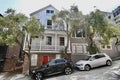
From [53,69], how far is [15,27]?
738 centimetres

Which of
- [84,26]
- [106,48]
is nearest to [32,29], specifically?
[84,26]

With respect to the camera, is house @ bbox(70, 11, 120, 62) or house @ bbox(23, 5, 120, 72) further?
house @ bbox(70, 11, 120, 62)

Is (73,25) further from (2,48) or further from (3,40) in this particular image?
(2,48)

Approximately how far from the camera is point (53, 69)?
17.0 metres

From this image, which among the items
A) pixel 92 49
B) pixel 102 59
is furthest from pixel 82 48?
pixel 102 59

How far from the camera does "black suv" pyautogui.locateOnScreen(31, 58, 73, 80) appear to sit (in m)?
16.5

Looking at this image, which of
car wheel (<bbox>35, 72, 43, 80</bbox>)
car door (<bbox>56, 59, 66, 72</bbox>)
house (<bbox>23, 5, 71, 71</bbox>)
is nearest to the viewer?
car wheel (<bbox>35, 72, 43, 80</bbox>)

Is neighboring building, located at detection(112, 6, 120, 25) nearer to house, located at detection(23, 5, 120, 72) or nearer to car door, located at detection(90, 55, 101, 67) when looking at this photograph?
house, located at detection(23, 5, 120, 72)

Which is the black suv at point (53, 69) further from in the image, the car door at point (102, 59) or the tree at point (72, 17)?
the tree at point (72, 17)

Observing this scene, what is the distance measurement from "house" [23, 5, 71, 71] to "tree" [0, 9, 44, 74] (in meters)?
4.44

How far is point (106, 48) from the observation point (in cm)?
2725

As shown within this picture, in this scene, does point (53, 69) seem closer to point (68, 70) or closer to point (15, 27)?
point (68, 70)

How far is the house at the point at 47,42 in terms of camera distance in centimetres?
2383

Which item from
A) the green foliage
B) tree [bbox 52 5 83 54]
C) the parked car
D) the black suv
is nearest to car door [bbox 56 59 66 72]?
the black suv
